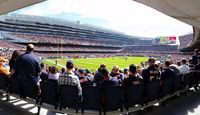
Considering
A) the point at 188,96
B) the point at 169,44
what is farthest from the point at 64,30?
the point at 188,96

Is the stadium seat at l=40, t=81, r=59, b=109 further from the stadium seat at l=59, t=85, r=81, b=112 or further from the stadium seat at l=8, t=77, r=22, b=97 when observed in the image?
the stadium seat at l=8, t=77, r=22, b=97

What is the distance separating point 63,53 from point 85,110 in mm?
79936

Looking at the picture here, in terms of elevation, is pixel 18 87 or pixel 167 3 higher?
pixel 167 3

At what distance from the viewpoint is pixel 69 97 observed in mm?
4777

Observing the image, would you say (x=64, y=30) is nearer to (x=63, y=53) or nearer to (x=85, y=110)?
(x=63, y=53)

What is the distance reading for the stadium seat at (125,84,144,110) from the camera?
5.04m

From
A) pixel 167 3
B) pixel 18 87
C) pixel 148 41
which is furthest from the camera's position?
pixel 148 41

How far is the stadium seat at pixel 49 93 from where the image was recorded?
191 inches

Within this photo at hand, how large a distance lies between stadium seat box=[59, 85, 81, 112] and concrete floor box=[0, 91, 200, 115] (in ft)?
2.14

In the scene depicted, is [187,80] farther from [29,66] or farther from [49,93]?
[29,66]

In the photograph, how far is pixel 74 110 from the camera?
16.0 ft

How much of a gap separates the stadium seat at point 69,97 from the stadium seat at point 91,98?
131 millimetres

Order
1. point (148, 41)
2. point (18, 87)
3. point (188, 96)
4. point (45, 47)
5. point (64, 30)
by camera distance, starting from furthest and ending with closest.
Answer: point (148, 41), point (64, 30), point (45, 47), point (188, 96), point (18, 87)

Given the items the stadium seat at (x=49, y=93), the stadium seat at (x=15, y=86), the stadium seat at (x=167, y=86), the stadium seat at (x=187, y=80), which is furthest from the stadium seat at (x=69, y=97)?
the stadium seat at (x=187, y=80)
